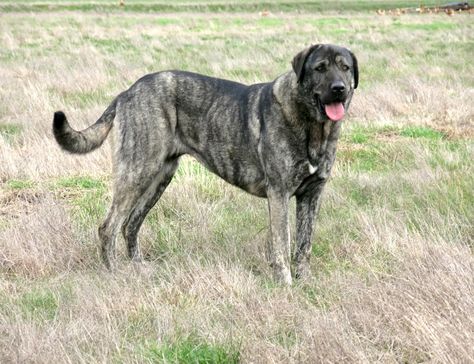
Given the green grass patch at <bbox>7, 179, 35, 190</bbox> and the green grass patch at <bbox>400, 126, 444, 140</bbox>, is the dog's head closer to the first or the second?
the green grass patch at <bbox>7, 179, 35, 190</bbox>

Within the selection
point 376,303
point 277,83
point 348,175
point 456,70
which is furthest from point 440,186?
point 456,70

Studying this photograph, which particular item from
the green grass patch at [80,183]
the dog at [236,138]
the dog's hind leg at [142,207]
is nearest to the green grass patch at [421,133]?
the dog at [236,138]

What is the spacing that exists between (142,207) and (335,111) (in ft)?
6.34

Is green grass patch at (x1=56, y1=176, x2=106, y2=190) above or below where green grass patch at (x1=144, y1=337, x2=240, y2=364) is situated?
below

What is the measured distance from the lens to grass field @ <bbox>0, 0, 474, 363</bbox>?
3486 millimetres

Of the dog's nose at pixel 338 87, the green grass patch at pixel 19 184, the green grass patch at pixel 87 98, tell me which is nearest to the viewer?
the dog's nose at pixel 338 87

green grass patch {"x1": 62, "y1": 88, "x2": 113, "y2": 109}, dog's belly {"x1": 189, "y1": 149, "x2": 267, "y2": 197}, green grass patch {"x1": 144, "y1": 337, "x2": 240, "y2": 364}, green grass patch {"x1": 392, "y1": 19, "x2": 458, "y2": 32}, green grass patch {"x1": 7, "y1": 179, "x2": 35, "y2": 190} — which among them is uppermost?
dog's belly {"x1": 189, "y1": 149, "x2": 267, "y2": 197}

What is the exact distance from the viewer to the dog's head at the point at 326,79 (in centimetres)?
472

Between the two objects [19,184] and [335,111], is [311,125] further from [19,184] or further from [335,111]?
[19,184]

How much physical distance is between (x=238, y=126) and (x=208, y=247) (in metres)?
0.96

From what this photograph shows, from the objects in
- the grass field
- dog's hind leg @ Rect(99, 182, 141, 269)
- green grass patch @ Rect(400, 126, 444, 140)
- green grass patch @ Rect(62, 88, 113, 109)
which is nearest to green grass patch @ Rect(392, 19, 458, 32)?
the grass field

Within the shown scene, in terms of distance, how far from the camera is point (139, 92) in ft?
18.0

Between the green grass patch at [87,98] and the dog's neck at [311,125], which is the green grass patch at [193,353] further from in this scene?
the green grass patch at [87,98]

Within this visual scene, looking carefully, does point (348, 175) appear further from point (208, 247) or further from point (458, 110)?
point (458, 110)
